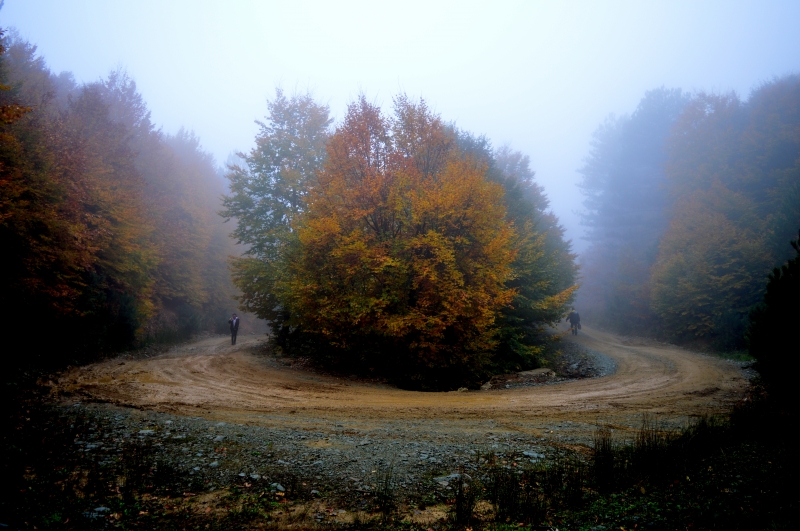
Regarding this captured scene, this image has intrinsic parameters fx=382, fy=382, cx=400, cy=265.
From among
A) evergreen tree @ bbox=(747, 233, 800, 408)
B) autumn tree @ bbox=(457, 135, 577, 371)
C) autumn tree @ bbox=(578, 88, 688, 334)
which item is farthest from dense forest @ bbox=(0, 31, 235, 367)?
autumn tree @ bbox=(578, 88, 688, 334)

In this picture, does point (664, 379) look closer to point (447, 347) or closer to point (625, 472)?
point (447, 347)

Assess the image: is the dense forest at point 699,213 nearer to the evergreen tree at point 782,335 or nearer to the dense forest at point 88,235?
the evergreen tree at point 782,335

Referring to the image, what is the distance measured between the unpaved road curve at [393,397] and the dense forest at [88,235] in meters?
2.32

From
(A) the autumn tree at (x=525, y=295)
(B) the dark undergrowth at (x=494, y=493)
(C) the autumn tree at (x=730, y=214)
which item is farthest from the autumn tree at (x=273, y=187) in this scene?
(C) the autumn tree at (x=730, y=214)

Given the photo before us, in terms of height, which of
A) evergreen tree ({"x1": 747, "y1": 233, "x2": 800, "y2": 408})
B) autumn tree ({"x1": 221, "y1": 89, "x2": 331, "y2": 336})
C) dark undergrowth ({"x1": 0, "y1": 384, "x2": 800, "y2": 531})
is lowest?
dark undergrowth ({"x1": 0, "y1": 384, "x2": 800, "y2": 531})

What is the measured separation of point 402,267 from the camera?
14.3m

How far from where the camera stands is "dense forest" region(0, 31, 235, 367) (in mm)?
12867

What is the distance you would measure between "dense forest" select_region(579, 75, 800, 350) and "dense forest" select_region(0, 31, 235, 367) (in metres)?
24.7

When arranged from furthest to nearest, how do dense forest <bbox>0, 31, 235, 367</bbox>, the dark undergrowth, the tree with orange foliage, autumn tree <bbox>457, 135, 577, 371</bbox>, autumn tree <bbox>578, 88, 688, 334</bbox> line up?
autumn tree <bbox>578, 88, 688, 334</bbox> < autumn tree <bbox>457, 135, 577, 371</bbox> < the tree with orange foliage < dense forest <bbox>0, 31, 235, 367</bbox> < the dark undergrowth

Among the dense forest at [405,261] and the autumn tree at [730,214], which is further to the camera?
the autumn tree at [730,214]

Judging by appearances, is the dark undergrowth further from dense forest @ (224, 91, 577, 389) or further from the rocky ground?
dense forest @ (224, 91, 577, 389)

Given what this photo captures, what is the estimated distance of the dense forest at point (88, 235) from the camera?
1287cm

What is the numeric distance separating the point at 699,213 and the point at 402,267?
2517cm

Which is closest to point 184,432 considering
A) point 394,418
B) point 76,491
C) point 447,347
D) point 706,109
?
point 76,491
